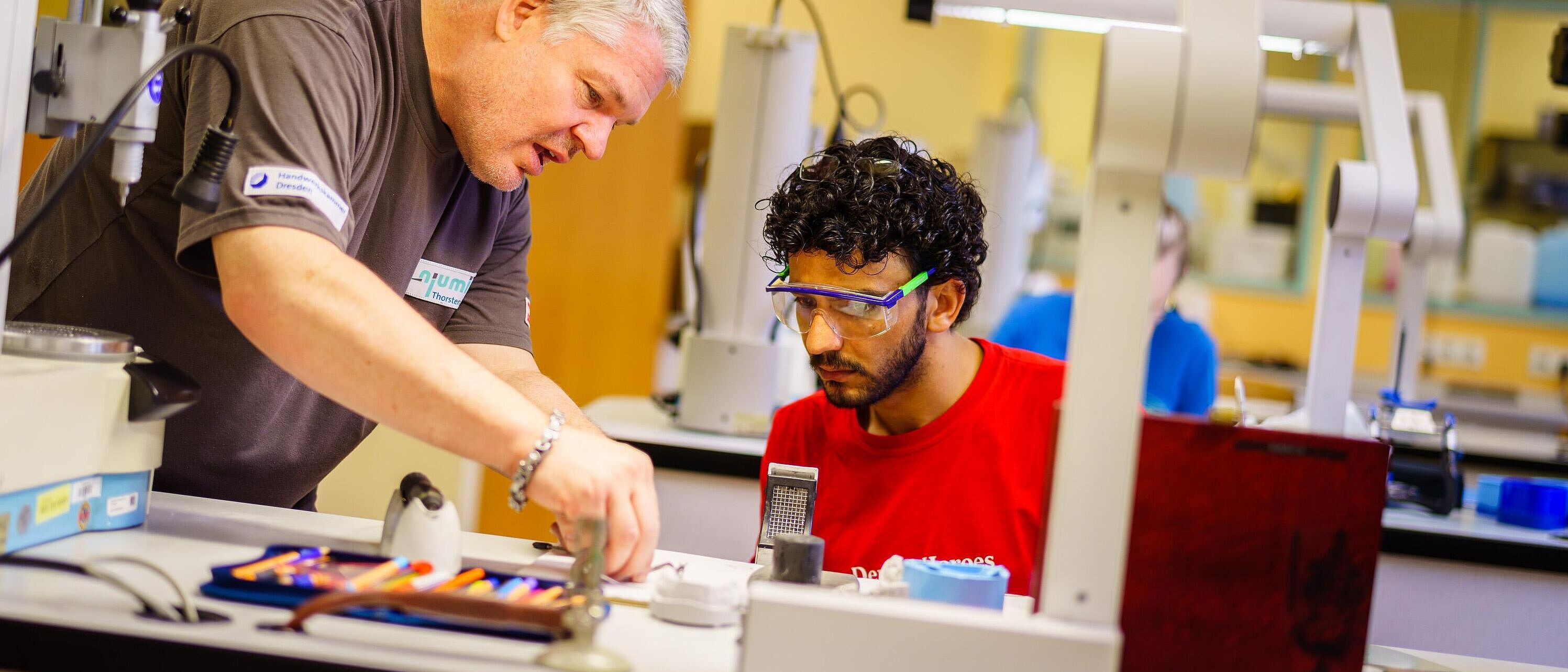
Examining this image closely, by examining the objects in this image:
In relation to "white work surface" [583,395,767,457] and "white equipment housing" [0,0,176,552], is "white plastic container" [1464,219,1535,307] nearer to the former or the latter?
"white work surface" [583,395,767,457]

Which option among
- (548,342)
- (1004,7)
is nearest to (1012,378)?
(1004,7)

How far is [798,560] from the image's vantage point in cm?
125

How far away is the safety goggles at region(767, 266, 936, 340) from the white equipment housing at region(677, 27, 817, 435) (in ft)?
3.13

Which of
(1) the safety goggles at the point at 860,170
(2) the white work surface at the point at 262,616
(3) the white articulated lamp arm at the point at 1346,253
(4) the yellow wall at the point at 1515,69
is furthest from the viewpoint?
(4) the yellow wall at the point at 1515,69

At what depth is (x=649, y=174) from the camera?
14.1 feet

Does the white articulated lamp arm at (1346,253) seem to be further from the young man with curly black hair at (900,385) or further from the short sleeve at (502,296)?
the short sleeve at (502,296)

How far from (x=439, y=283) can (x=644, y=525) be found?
0.68 meters

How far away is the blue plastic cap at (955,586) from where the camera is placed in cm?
120

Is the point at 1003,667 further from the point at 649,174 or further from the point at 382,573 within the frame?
the point at 649,174

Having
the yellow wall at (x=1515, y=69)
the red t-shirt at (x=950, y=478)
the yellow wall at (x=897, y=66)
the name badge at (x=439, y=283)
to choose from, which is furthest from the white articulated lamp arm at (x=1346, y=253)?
the yellow wall at (x=1515, y=69)

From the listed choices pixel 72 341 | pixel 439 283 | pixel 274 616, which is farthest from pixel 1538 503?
pixel 72 341

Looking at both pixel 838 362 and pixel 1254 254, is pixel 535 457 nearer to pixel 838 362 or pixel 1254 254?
pixel 838 362

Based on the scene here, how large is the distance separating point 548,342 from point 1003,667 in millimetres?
3015

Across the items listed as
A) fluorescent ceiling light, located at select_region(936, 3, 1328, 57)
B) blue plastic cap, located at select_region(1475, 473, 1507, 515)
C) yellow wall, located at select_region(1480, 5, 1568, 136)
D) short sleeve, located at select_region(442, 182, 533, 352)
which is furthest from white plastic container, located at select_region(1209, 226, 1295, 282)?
short sleeve, located at select_region(442, 182, 533, 352)
